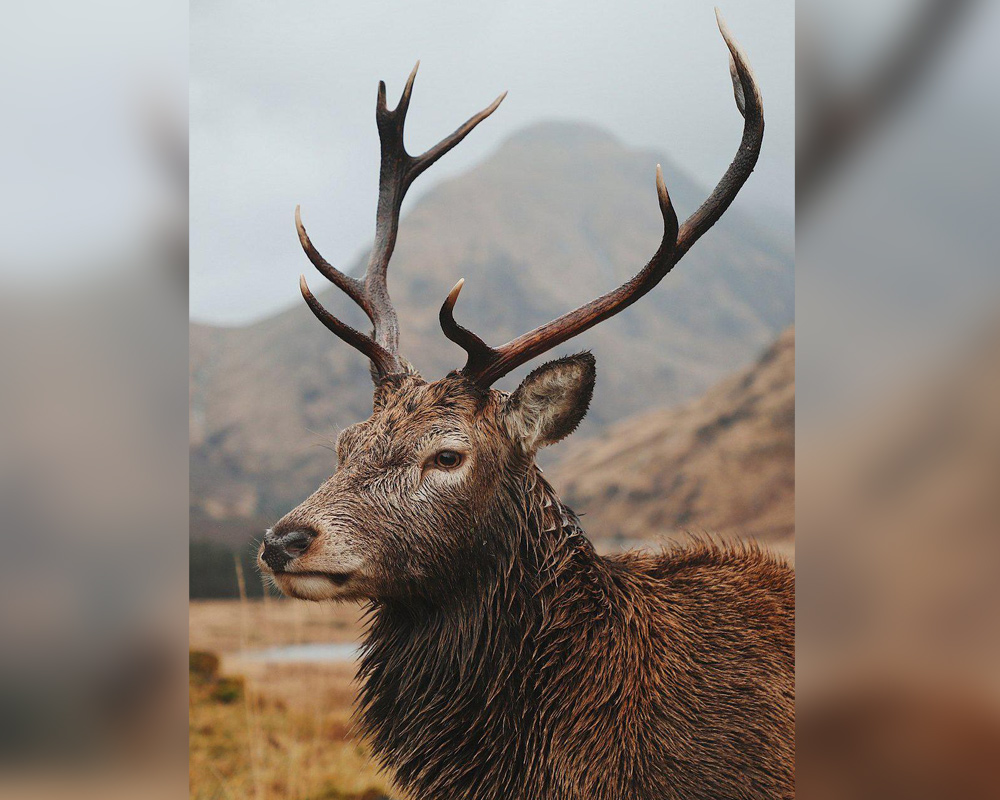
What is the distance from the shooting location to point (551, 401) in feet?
6.63

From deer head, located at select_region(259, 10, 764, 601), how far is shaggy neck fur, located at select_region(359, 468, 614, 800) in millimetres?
36

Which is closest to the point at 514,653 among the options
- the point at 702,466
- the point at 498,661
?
the point at 498,661

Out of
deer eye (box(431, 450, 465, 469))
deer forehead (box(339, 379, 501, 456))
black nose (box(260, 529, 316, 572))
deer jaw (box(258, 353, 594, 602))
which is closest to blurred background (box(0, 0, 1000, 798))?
black nose (box(260, 529, 316, 572))

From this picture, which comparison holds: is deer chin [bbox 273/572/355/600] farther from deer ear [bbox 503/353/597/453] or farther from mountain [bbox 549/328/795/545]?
mountain [bbox 549/328/795/545]

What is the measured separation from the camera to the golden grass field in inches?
105

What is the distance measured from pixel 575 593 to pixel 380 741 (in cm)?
62

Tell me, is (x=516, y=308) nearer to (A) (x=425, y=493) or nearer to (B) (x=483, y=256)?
(B) (x=483, y=256)

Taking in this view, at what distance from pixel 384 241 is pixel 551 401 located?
77 centimetres

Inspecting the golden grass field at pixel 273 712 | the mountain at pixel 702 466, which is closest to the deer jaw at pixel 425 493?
the mountain at pixel 702 466
